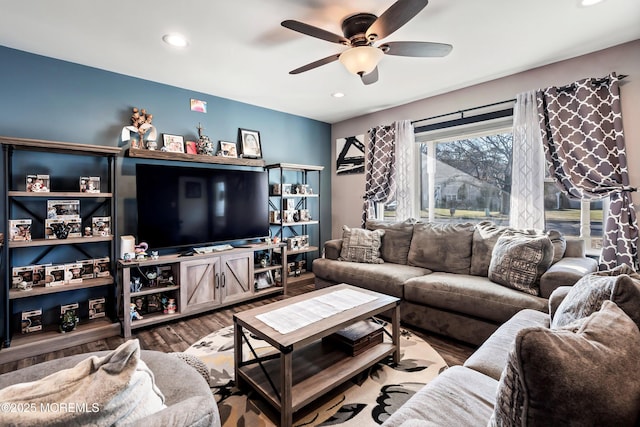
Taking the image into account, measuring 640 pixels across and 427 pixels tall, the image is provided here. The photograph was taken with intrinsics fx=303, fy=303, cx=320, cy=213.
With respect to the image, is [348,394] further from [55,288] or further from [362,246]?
[55,288]

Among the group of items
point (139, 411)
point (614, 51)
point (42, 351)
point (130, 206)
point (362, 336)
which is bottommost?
point (42, 351)

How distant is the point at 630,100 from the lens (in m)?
2.58

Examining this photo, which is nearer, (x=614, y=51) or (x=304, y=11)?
(x=304, y=11)

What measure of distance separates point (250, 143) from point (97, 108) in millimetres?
1651

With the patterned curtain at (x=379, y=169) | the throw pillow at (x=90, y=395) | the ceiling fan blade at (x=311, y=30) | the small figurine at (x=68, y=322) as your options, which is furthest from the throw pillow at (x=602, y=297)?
the small figurine at (x=68, y=322)

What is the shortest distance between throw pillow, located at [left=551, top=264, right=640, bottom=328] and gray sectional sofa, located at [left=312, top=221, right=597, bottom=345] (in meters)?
1.06

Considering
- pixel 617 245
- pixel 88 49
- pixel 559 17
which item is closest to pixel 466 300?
pixel 617 245

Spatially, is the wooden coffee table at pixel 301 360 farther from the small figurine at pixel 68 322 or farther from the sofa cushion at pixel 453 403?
the small figurine at pixel 68 322

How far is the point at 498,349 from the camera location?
1517 mm

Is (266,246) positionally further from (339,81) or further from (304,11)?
(304,11)

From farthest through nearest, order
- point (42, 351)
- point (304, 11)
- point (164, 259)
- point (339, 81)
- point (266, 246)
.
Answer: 1. point (266, 246)
2. point (339, 81)
3. point (164, 259)
4. point (42, 351)
5. point (304, 11)

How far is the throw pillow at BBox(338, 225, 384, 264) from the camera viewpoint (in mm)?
3572

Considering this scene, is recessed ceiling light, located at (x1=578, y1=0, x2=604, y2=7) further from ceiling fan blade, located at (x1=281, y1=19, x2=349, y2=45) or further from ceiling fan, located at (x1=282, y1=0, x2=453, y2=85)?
ceiling fan blade, located at (x1=281, y1=19, x2=349, y2=45)

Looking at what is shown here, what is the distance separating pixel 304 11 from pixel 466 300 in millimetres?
2516
